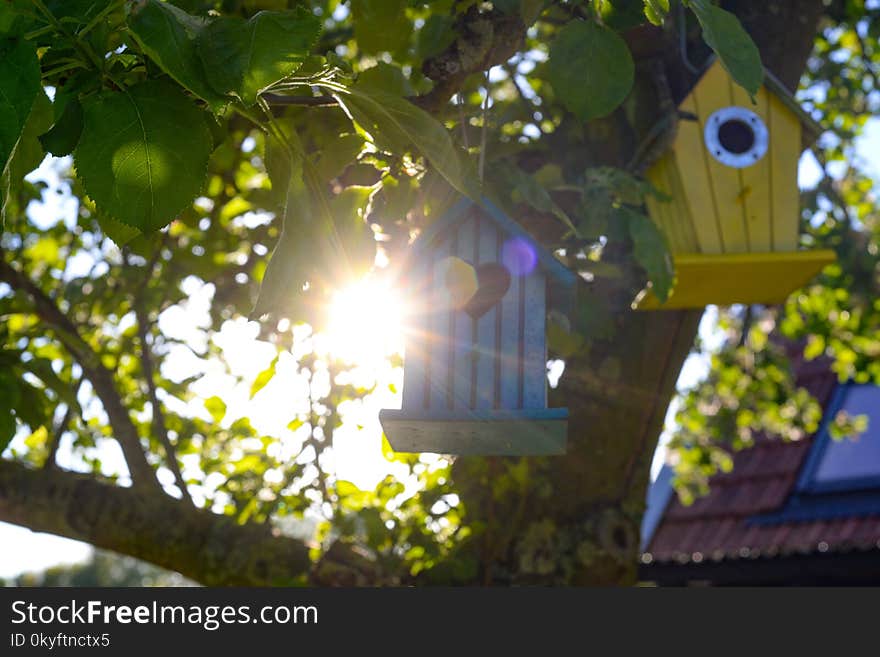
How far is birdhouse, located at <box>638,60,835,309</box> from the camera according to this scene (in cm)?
307

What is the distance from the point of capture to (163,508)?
3428 millimetres

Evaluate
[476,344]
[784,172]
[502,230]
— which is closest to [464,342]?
[476,344]

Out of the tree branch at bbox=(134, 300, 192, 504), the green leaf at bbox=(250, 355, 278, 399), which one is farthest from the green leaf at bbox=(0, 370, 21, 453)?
the tree branch at bbox=(134, 300, 192, 504)

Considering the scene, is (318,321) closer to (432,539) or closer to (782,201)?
(432,539)

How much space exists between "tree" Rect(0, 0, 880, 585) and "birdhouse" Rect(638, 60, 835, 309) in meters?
0.10

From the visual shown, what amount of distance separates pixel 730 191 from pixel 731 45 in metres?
1.68

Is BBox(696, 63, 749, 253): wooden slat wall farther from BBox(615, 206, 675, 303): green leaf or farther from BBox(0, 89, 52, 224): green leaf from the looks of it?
BBox(0, 89, 52, 224): green leaf

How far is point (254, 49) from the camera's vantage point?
1172mm

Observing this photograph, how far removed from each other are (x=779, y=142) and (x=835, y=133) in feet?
8.85

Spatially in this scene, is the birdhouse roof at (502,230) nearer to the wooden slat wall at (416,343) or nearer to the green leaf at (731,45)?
the wooden slat wall at (416,343)

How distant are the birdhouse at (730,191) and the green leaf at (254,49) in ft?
6.36

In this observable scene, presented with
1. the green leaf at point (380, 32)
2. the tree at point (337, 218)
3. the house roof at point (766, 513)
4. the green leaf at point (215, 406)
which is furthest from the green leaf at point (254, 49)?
the house roof at point (766, 513)

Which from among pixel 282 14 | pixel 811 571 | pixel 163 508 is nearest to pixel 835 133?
pixel 811 571

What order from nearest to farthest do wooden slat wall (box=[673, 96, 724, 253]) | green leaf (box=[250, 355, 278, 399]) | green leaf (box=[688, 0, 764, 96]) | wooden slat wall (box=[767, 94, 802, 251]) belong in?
green leaf (box=[688, 0, 764, 96]) < green leaf (box=[250, 355, 278, 399]) < wooden slat wall (box=[673, 96, 724, 253]) < wooden slat wall (box=[767, 94, 802, 251])
